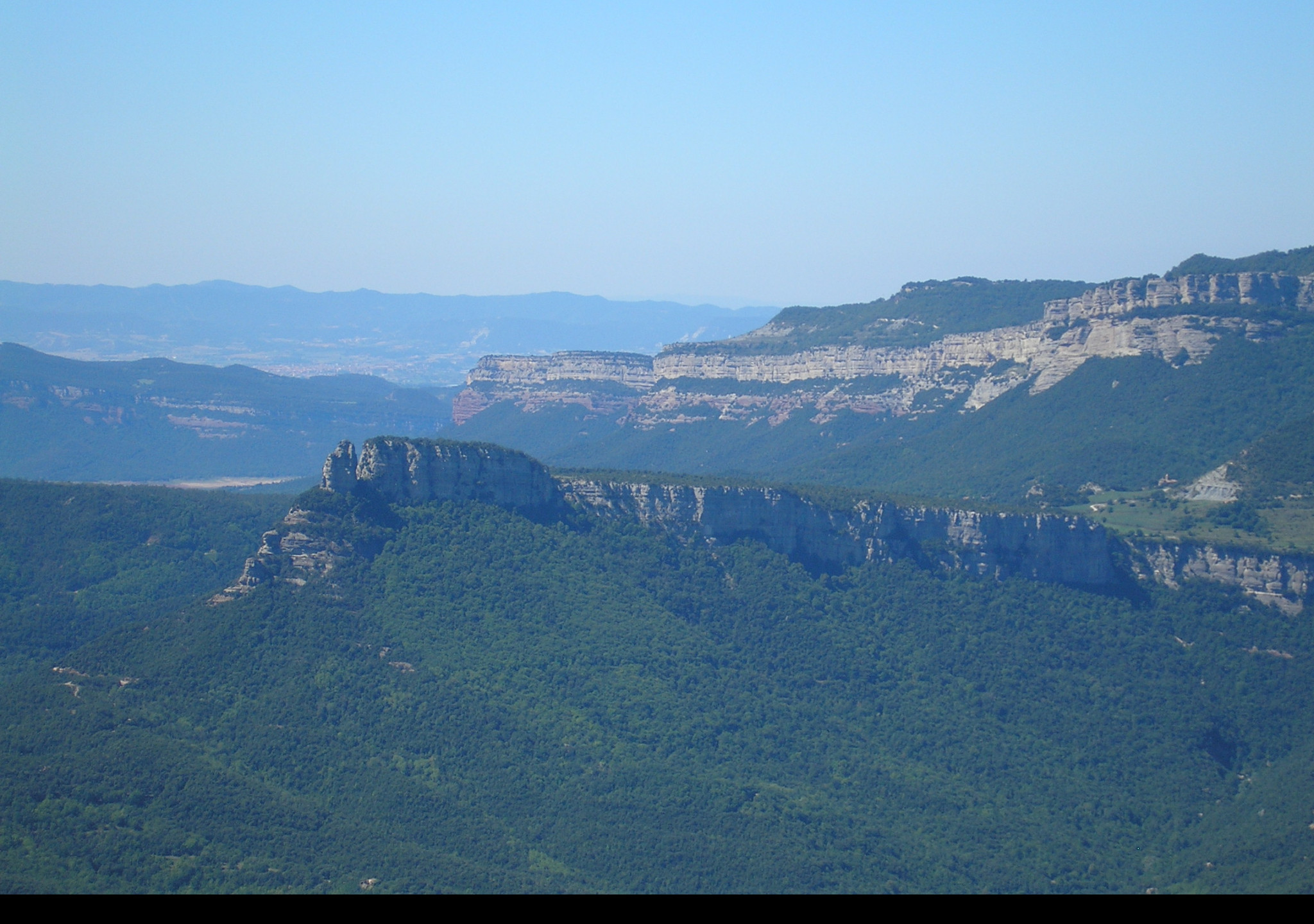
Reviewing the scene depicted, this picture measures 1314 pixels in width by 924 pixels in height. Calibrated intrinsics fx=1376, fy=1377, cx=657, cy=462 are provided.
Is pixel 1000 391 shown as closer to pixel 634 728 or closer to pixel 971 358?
pixel 971 358

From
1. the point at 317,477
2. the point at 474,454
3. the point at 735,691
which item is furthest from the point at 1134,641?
the point at 317,477

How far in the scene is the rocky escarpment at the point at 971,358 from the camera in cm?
13088

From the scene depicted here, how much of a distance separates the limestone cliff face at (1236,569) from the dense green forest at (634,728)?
1093 mm

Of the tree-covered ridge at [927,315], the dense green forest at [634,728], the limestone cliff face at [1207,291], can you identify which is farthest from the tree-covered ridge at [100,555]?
the tree-covered ridge at [927,315]

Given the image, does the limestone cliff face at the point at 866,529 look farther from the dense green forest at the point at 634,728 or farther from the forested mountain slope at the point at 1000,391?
the forested mountain slope at the point at 1000,391

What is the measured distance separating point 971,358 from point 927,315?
24.6 meters

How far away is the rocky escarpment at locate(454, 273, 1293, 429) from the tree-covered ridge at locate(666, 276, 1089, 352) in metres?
2.21

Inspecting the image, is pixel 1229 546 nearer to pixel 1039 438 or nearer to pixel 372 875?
pixel 1039 438

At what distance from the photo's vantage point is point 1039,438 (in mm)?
131000

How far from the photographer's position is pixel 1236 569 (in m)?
87.3

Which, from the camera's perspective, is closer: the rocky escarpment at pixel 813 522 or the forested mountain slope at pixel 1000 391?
the rocky escarpment at pixel 813 522

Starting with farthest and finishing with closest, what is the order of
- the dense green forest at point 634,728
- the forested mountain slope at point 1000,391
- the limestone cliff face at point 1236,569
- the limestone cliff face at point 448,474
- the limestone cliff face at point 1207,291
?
the limestone cliff face at point 1207,291, the forested mountain slope at point 1000,391, the limestone cliff face at point 1236,569, the limestone cliff face at point 448,474, the dense green forest at point 634,728

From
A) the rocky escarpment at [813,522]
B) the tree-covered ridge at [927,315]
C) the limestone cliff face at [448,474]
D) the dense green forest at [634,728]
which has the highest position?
the tree-covered ridge at [927,315]

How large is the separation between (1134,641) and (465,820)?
46713 millimetres
